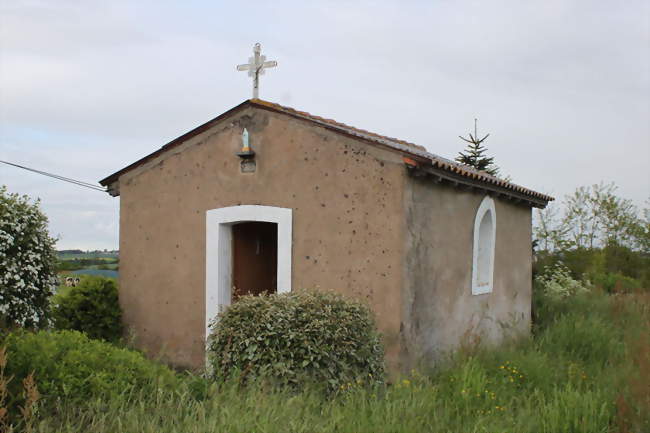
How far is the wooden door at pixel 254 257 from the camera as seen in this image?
10.1 metres

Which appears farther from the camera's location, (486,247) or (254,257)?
(486,247)

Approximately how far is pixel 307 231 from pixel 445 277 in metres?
2.12

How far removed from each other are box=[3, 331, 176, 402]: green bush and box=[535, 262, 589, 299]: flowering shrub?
37.3ft

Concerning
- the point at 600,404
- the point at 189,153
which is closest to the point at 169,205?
the point at 189,153

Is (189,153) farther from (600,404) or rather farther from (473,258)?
(600,404)

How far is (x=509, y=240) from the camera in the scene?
11844 mm

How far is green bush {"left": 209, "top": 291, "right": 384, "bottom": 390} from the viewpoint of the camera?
6.46 metres

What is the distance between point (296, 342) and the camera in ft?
21.5

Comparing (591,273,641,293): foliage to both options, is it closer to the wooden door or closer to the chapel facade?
the chapel facade

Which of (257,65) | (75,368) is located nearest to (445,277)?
(257,65)

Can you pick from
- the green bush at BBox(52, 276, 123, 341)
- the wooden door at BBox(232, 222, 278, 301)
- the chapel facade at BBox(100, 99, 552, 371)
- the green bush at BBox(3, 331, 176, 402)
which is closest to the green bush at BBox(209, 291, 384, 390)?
the green bush at BBox(3, 331, 176, 402)

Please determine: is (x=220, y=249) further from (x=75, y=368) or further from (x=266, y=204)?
(x=75, y=368)

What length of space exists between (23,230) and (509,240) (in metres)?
8.46

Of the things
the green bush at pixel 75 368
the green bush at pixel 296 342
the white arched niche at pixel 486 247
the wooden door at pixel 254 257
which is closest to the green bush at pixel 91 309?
the wooden door at pixel 254 257
